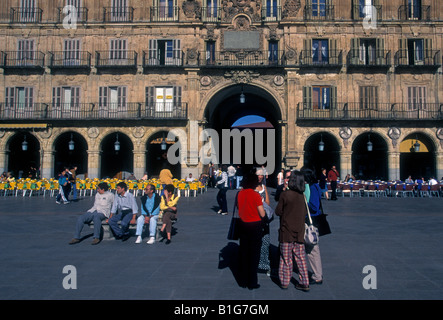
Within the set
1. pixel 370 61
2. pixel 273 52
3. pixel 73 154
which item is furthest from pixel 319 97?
pixel 73 154

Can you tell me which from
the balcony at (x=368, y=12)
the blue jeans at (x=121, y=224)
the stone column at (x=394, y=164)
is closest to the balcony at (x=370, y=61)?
the balcony at (x=368, y=12)

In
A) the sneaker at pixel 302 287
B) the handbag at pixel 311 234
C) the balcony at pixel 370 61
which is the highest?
the balcony at pixel 370 61

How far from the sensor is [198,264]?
644 cm

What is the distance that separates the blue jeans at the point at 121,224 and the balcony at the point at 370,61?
2217cm

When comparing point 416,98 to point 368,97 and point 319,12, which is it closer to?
point 368,97

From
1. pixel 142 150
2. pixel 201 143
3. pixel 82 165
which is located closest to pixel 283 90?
pixel 201 143

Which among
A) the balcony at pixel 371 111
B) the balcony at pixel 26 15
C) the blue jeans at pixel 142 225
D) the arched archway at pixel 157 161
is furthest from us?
the arched archway at pixel 157 161

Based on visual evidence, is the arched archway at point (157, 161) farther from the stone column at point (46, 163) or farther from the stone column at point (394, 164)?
the stone column at point (394, 164)

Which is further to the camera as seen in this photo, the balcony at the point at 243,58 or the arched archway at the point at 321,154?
the arched archway at the point at 321,154

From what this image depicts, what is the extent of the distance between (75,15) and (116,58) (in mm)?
4501

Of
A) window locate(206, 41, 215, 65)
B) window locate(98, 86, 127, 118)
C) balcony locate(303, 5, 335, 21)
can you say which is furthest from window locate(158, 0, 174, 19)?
balcony locate(303, 5, 335, 21)

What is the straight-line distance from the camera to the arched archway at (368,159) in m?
27.8

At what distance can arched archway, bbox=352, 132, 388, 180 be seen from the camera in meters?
27.8

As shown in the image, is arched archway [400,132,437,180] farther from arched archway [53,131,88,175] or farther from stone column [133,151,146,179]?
arched archway [53,131,88,175]
